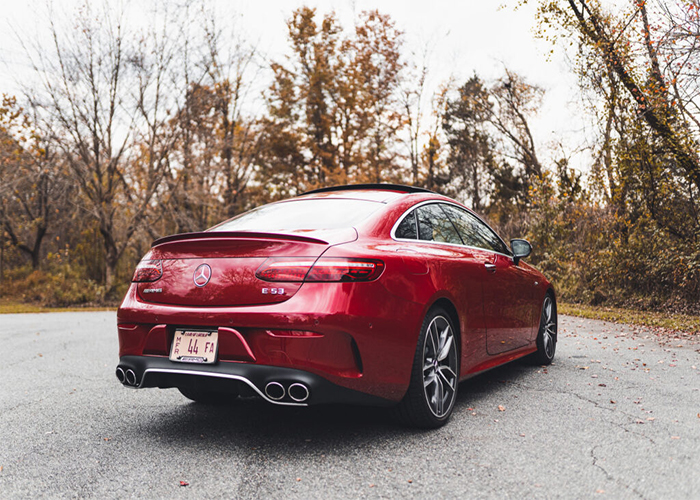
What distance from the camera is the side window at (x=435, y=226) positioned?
13.9 ft

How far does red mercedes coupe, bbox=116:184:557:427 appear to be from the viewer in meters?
3.22

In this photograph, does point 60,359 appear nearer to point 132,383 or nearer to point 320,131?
point 132,383

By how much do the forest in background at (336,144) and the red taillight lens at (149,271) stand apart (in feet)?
33.9

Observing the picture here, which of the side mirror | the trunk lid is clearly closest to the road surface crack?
the trunk lid

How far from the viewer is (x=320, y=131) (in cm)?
3275

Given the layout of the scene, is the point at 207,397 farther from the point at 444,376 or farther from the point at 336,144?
the point at 336,144

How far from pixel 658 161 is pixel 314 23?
935 inches

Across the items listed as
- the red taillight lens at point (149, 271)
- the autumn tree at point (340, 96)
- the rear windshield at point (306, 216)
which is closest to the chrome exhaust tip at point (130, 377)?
the red taillight lens at point (149, 271)

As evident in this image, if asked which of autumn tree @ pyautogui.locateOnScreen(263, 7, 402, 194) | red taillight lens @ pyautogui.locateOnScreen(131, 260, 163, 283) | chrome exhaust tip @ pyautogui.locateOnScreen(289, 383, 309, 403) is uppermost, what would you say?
autumn tree @ pyautogui.locateOnScreen(263, 7, 402, 194)

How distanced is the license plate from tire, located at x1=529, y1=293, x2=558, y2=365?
3.83 meters

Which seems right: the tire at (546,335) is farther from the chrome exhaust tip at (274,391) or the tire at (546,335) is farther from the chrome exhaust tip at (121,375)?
the chrome exhaust tip at (121,375)

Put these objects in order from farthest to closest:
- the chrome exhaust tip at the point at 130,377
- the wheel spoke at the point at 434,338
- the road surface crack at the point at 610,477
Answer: the wheel spoke at the point at 434,338, the chrome exhaust tip at the point at 130,377, the road surface crack at the point at 610,477

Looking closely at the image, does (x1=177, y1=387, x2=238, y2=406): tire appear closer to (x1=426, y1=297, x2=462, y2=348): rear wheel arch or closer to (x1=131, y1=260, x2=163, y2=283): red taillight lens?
(x1=131, y1=260, x2=163, y2=283): red taillight lens

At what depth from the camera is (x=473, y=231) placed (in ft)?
16.7
